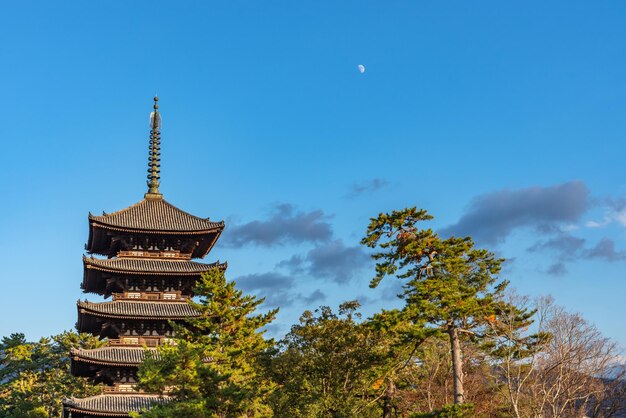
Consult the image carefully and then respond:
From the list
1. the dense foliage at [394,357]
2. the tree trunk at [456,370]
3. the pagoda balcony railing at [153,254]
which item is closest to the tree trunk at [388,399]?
the dense foliage at [394,357]

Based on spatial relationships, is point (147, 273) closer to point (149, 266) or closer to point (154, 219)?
point (149, 266)

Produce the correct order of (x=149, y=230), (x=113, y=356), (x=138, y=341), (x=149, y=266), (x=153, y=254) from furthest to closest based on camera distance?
(x=153, y=254) < (x=149, y=230) < (x=149, y=266) < (x=138, y=341) < (x=113, y=356)

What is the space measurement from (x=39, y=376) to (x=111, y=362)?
34012 millimetres

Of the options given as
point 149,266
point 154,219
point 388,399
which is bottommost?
point 388,399

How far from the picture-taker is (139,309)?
133ft

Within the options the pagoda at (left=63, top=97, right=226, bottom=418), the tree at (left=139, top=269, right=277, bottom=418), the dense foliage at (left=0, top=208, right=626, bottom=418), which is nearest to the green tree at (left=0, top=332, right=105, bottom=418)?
the dense foliage at (left=0, top=208, right=626, bottom=418)

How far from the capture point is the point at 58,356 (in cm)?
6750

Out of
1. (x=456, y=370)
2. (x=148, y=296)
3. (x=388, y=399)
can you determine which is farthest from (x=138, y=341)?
(x=456, y=370)

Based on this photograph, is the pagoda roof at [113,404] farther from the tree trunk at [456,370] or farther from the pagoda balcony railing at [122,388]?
the tree trunk at [456,370]

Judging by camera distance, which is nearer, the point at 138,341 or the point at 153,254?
the point at 138,341

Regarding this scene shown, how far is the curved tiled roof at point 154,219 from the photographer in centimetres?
4294

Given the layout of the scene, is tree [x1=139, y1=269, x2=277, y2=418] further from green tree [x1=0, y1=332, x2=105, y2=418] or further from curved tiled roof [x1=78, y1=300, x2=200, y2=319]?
green tree [x1=0, y1=332, x2=105, y2=418]

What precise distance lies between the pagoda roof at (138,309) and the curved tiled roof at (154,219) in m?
4.68

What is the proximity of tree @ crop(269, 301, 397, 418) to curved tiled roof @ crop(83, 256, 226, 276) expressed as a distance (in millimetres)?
7069
